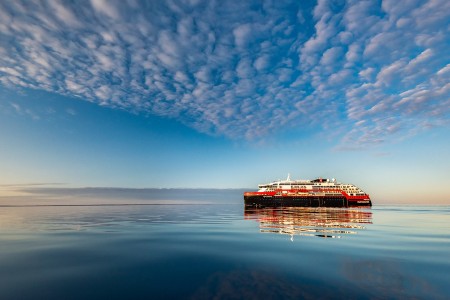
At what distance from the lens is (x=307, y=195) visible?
349 ft

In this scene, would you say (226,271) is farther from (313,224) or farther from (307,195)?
(307,195)

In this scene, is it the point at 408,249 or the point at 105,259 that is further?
the point at 408,249

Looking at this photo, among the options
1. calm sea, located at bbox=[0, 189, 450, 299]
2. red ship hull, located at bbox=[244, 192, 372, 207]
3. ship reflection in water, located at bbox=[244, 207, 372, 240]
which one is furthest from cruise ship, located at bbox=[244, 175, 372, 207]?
calm sea, located at bbox=[0, 189, 450, 299]

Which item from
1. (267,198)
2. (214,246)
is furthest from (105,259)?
(267,198)

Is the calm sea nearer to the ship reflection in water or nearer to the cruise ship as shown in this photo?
the ship reflection in water

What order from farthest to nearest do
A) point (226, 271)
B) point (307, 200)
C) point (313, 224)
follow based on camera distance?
point (307, 200) < point (313, 224) < point (226, 271)

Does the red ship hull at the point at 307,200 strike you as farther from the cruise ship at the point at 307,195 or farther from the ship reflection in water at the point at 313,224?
the ship reflection in water at the point at 313,224

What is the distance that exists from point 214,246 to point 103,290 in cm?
981

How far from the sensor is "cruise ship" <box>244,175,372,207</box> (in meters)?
106

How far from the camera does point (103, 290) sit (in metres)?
8.93

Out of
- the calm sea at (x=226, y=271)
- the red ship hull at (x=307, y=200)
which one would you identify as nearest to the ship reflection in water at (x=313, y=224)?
the calm sea at (x=226, y=271)

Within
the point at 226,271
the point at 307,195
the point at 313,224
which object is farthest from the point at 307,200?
the point at 226,271

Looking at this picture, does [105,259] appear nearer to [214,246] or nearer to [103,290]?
[103,290]

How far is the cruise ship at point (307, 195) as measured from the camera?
106 meters
